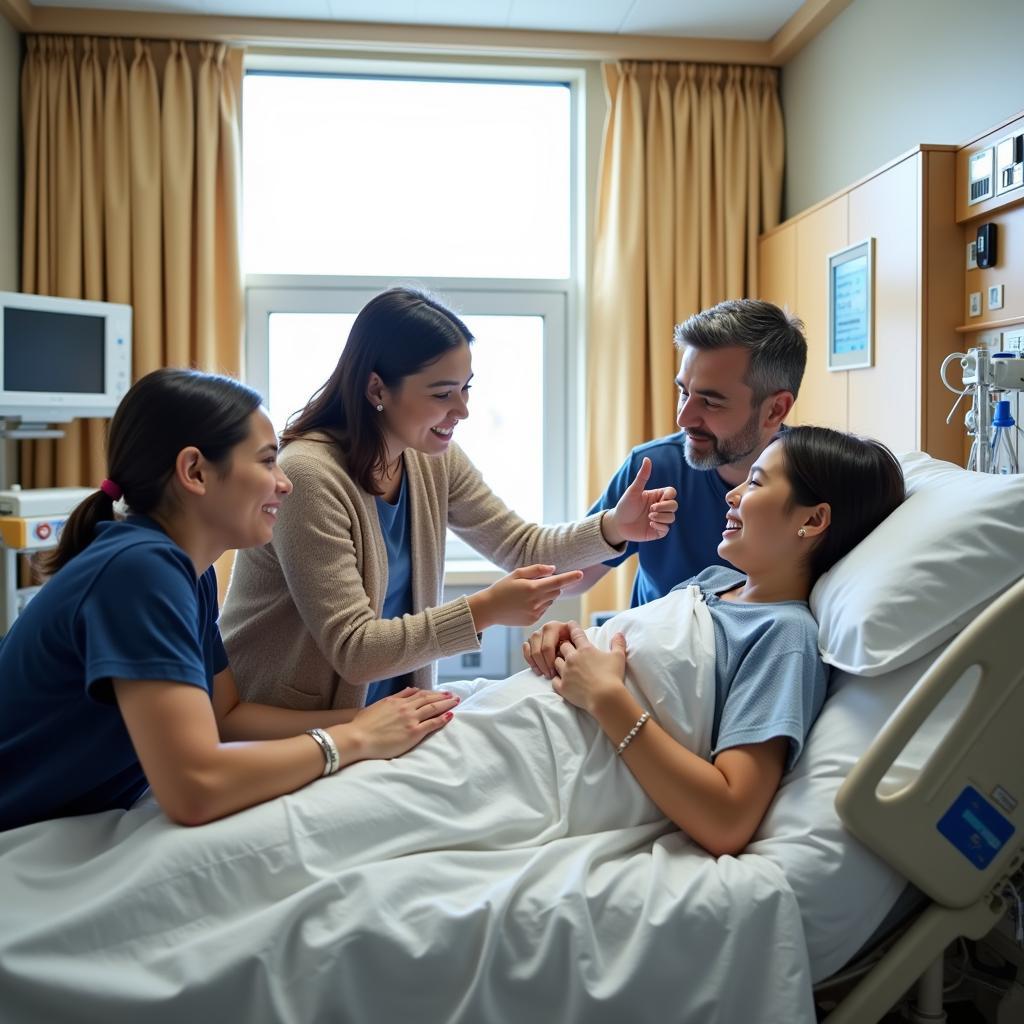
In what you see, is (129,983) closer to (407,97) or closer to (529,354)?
(529,354)

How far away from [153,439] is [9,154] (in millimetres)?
3050

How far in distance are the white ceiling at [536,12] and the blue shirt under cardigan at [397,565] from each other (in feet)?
8.39

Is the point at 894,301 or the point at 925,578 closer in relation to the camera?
the point at 925,578

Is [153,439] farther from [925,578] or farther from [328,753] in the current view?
[925,578]

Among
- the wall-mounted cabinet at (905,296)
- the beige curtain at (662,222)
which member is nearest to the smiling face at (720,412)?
the wall-mounted cabinet at (905,296)

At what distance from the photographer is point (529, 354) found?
411 centimetres

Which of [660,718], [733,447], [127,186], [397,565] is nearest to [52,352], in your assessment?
[127,186]

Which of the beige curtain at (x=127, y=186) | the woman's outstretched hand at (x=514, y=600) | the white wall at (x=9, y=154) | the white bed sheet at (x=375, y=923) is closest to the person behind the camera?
the white bed sheet at (x=375, y=923)

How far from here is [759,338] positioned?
6.18 feet

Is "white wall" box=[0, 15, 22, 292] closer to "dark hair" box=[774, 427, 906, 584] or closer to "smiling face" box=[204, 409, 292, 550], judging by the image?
"smiling face" box=[204, 409, 292, 550]

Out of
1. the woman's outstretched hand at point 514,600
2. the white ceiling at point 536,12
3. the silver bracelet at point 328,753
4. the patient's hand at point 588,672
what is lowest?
the silver bracelet at point 328,753

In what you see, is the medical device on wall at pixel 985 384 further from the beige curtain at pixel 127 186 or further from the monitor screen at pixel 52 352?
the monitor screen at pixel 52 352

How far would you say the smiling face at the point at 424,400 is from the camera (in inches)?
64.6

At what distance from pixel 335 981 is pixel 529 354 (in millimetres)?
3340
